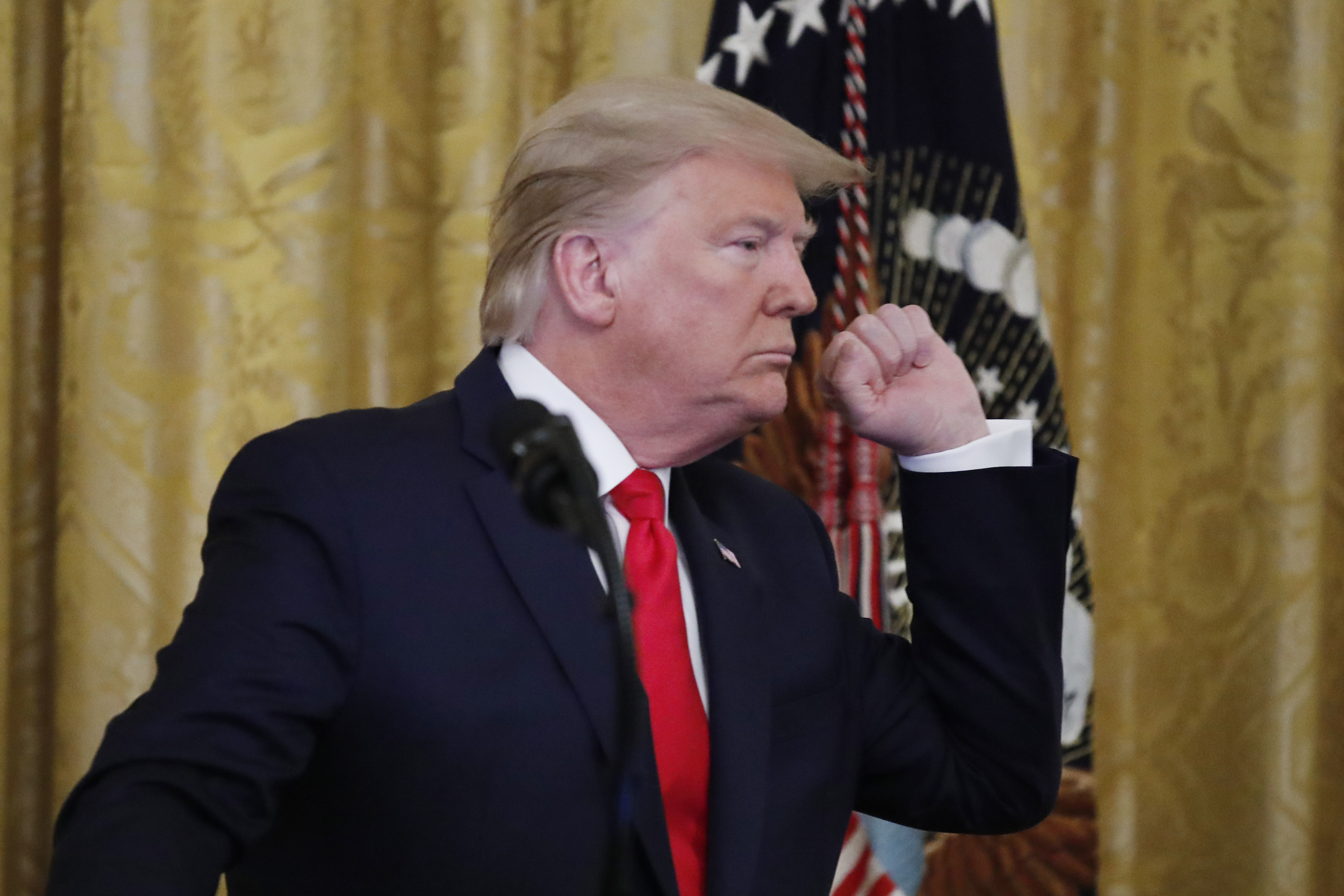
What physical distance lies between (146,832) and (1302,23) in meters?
2.13

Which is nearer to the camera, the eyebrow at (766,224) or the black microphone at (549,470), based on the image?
the black microphone at (549,470)

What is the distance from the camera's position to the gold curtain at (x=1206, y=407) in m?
2.14

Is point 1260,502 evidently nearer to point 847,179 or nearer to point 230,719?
point 847,179

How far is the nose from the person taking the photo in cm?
121

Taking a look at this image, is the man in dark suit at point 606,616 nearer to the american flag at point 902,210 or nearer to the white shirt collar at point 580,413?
the white shirt collar at point 580,413

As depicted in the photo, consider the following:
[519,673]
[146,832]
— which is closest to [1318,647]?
[519,673]

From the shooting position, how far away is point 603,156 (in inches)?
47.6

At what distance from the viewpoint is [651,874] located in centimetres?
99

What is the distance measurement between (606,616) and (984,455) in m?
0.55

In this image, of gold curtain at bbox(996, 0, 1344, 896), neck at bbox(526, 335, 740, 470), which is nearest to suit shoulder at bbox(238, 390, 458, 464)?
neck at bbox(526, 335, 740, 470)

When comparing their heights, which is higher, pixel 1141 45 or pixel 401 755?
pixel 1141 45

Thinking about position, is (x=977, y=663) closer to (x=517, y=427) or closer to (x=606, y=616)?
(x=606, y=616)

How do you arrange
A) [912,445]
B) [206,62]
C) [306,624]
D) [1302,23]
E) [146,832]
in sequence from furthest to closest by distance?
[1302,23], [206,62], [912,445], [306,624], [146,832]

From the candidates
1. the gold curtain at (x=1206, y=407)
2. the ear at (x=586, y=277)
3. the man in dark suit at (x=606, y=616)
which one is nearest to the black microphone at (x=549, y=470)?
the man in dark suit at (x=606, y=616)
